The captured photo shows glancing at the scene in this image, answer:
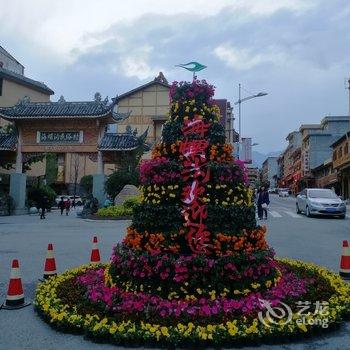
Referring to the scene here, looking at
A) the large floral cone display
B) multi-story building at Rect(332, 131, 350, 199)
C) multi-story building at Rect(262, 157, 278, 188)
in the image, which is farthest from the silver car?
multi-story building at Rect(262, 157, 278, 188)

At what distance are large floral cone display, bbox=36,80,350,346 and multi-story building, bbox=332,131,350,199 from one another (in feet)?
139

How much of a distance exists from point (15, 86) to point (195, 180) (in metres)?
45.6

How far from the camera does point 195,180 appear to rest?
5652 mm

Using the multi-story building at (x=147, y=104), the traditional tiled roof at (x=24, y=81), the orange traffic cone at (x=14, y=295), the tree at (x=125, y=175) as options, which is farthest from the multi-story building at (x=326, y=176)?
the orange traffic cone at (x=14, y=295)

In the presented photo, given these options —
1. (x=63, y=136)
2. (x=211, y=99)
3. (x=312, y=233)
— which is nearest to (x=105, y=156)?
(x=63, y=136)

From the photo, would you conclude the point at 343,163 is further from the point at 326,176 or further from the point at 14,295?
the point at 14,295

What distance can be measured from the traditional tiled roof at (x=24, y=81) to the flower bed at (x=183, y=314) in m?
42.1

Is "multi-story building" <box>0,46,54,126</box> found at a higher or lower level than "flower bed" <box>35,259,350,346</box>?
higher

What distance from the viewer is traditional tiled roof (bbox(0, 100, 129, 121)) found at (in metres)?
27.5

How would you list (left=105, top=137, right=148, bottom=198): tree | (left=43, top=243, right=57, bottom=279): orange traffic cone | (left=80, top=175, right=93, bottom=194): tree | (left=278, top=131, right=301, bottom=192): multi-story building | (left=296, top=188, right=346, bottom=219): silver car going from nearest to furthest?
(left=43, top=243, right=57, bottom=279): orange traffic cone, (left=296, top=188, right=346, bottom=219): silver car, (left=105, top=137, right=148, bottom=198): tree, (left=80, top=175, right=93, bottom=194): tree, (left=278, top=131, right=301, bottom=192): multi-story building

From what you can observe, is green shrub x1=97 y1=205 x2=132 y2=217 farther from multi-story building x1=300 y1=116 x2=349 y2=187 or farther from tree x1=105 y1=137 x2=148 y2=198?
multi-story building x1=300 y1=116 x2=349 y2=187

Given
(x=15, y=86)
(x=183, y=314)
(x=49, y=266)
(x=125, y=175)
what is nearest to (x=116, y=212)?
(x=125, y=175)

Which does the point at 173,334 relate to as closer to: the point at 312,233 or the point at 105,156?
the point at 312,233

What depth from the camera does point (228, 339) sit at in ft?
13.7
